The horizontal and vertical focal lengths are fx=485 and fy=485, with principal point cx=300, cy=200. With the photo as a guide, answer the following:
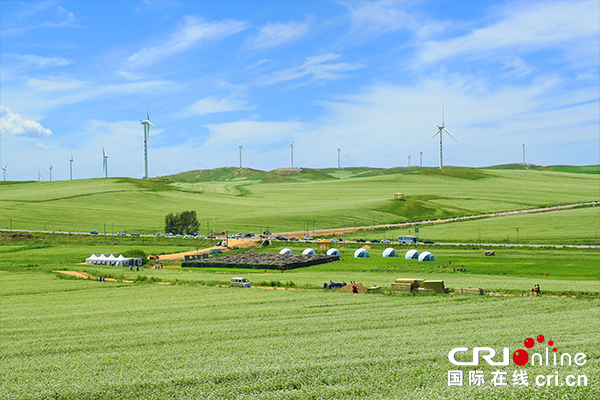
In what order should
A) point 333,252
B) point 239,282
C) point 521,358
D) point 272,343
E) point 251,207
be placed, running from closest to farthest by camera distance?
1. point 521,358
2. point 272,343
3. point 239,282
4. point 333,252
5. point 251,207

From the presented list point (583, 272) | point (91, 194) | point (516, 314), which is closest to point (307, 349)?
point (516, 314)

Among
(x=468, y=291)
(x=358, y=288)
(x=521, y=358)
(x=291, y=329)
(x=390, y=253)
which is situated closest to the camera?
(x=521, y=358)

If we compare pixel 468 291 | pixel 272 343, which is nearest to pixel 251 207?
pixel 468 291

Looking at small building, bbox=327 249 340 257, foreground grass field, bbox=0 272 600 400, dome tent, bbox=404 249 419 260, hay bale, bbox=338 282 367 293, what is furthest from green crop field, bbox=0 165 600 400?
small building, bbox=327 249 340 257

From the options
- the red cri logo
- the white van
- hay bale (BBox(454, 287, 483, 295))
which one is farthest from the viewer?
the white van

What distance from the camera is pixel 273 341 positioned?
1026 inches

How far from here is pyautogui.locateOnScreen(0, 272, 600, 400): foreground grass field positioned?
18438mm

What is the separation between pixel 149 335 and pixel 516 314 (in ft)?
78.0

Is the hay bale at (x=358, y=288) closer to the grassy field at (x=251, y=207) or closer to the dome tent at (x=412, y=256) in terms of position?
the dome tent at (x=412, y=256)

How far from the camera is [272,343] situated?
2558 cm

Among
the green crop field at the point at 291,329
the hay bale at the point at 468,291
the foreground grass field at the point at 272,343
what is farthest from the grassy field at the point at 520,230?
the foreground grass field at the point at 272,343

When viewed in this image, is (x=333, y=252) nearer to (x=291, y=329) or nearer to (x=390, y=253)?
(x=390, y=253)

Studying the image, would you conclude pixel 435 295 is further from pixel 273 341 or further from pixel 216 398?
pixel 216 398

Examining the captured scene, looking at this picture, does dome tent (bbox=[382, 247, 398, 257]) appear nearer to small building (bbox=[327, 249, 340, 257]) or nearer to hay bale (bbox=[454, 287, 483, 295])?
small building (bbox=[327, 249, 340, 257])
